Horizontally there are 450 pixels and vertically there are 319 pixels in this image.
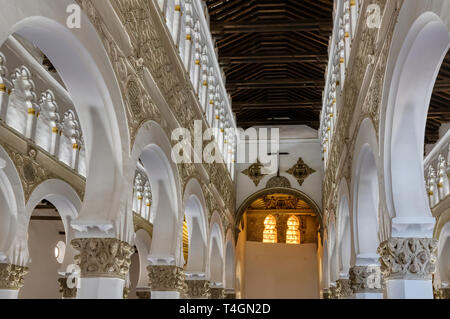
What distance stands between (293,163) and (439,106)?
669cm

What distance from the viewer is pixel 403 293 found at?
661cm

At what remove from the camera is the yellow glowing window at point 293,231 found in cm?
2745

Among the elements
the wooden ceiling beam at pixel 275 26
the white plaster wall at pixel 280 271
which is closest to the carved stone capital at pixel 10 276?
the wooden ceiling beam at pixel 275 26

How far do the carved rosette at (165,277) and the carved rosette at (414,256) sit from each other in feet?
13.4

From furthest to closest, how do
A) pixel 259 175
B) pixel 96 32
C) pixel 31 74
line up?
1. pixel 259 175
2. pixel 31 74
3. pixel 96 32

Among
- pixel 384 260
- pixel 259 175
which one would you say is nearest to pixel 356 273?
pixel 384 260

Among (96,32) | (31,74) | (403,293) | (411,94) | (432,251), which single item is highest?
(31,74)

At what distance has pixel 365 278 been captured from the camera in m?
9.84

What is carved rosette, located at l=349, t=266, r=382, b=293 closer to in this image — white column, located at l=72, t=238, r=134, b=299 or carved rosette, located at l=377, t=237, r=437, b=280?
carved rosette, located at l=377, t=237, r=437, b=280

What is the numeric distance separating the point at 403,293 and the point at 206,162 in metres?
7.17

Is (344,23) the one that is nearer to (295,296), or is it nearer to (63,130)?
(63,130)

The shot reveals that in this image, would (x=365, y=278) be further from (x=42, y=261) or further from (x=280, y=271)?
(x=280, y=271)

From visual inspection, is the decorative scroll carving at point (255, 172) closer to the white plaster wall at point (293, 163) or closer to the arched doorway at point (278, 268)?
the white plaster wall at point (293, 163)

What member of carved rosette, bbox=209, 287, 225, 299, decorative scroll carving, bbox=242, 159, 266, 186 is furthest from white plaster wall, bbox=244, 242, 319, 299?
carved rosette, bbox=209, 287, 225, 299
